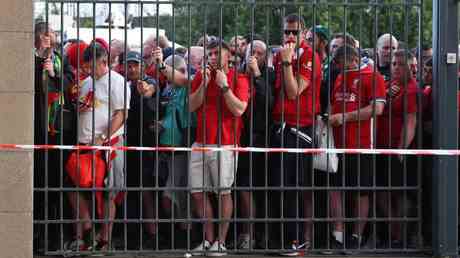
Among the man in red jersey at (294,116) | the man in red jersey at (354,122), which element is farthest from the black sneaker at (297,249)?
the man in red jersey at (354,122)

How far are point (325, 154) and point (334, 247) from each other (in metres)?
0.78

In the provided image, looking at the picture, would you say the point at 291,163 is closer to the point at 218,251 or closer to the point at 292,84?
the point at 292,84

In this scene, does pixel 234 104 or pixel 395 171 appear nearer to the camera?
pixel 234 104

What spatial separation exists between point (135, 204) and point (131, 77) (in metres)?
1.11

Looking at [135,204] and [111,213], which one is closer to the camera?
[111,213]

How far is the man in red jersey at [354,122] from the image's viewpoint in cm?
809

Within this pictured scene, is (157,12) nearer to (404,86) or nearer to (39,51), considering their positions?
(39,51)

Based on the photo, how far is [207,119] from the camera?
8.05 m

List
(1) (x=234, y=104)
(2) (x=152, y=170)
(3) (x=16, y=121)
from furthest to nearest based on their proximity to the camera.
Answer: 1. (2) (x=152, y=170)
2. (1) (x=234, y=104)
3. (3) (x=16, y=121)

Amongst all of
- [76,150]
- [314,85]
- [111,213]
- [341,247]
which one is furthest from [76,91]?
[341,247]

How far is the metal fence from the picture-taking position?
7.92m

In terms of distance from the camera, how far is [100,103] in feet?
26.5

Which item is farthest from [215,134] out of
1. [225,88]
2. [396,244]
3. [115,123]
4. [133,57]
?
[396,244]

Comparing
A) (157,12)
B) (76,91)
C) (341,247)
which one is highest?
(157,12)
